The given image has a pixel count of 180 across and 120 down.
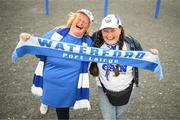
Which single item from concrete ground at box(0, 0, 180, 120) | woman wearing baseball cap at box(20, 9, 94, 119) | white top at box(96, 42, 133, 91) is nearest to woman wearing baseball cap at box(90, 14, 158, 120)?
white top at box(96, 42, 133, 91)

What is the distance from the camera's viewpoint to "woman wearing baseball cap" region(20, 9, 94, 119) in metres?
3.37

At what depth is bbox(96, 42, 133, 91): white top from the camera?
3480 millimetres

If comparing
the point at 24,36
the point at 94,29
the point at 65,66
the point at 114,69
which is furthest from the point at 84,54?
the point at 94,29

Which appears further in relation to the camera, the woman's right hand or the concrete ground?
the concrete ground

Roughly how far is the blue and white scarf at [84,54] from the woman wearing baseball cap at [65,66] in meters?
0.07

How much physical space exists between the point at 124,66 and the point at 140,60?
198 mm

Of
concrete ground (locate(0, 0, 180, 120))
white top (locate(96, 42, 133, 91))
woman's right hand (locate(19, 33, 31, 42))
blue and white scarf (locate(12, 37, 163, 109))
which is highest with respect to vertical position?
woman's right hand (locate(19, 33, 31, 42))

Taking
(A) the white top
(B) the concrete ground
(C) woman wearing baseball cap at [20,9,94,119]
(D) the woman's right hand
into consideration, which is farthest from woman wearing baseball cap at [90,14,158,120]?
(B) the concrete ground

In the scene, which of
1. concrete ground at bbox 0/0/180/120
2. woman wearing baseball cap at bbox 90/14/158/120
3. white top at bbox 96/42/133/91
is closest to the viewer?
woman wearing baseball cap at bbox 90/14/158/120

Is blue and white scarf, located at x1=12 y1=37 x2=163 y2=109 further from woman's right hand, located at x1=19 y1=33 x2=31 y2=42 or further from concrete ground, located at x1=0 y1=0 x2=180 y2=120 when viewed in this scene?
concrete ground, located at x1=0 y1=0 x2=180 y2=120

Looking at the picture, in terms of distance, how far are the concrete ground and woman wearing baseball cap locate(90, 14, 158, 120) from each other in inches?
43.7

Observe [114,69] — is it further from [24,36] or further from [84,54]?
[24,36]

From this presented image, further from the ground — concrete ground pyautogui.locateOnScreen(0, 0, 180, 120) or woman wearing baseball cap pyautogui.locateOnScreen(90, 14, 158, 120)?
woman wearing baseball cap pyautogui.locateOnScreen(90, 14, 158, 120)

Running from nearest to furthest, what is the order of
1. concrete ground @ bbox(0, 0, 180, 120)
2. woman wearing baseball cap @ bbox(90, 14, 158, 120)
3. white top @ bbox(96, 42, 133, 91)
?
woman wearing baseball cap @ bbox(90, 14, 158, 120)
white top @ bbox(96, 42, 133, 91)
concrete ground @ bbox(0, 0, 180, 120)
